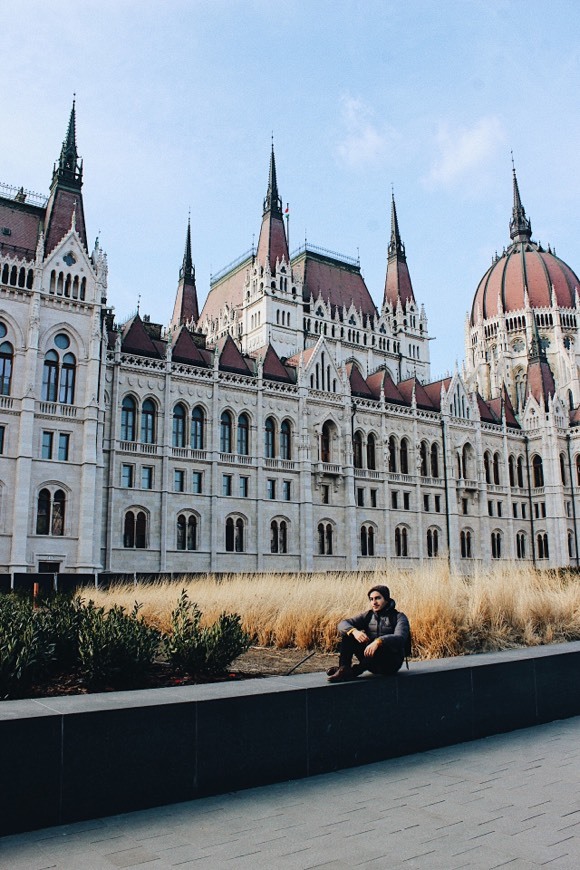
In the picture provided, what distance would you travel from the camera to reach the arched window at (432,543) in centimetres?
5509

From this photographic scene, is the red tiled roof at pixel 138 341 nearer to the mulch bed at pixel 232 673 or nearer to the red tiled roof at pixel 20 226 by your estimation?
the red tiled roof at pixel 20 226

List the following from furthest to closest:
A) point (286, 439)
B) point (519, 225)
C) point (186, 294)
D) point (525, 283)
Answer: point (519, 225) < point (525, 283) < point (186, 294) < point (286, 439)

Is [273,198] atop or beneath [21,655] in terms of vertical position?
atop

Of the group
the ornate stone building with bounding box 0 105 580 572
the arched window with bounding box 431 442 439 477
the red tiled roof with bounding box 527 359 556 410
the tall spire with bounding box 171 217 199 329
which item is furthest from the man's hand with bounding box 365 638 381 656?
the tall spire with bounding box 171 217 199 329

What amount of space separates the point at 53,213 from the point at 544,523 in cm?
4723

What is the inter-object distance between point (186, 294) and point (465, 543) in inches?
1533

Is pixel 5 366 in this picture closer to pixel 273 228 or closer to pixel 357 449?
pixel 357 449

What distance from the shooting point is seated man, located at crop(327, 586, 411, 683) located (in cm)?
812

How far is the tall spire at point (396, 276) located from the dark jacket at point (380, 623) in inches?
2669

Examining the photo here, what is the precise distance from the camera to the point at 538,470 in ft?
212

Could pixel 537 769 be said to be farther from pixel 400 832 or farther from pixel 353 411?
pixel 353 411

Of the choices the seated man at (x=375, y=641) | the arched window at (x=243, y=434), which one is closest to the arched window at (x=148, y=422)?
the arched window at (x=243, y=434)

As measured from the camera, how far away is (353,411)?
5266cm

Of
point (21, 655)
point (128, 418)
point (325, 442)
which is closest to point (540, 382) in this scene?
point (325, 442)
